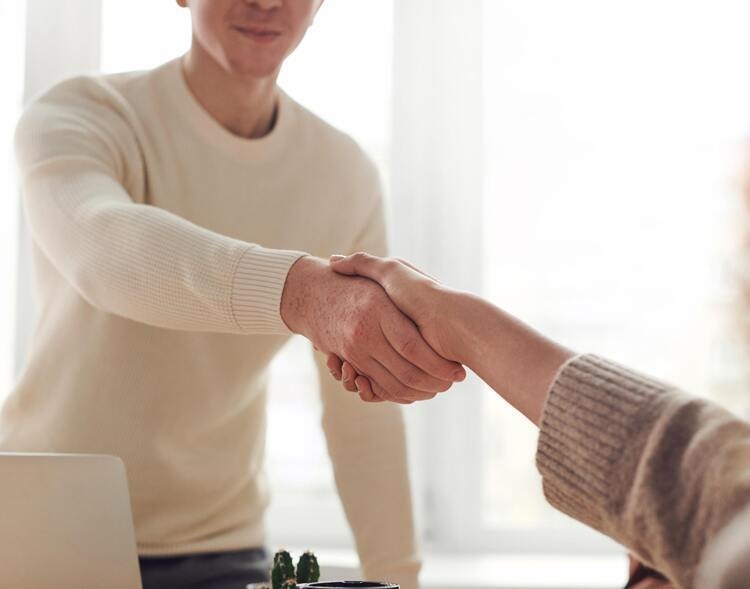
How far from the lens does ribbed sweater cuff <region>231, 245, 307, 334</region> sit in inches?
51.8

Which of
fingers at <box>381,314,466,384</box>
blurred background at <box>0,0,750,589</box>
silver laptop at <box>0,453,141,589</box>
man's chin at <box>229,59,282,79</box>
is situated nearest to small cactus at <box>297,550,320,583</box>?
silver laptop at <box>0,453,141,589</box>

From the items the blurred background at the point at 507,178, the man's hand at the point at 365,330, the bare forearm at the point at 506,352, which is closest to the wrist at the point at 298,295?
the man's hand at the point at 365,330

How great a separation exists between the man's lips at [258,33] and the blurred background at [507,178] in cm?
103

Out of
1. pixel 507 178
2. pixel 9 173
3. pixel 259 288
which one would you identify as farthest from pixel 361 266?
pixel 9 173

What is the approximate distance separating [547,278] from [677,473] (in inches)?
81.7

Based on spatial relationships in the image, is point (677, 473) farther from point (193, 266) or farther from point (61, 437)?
point (61, 437)

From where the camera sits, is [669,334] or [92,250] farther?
[669,334]

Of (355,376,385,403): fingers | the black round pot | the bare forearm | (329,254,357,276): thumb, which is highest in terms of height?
(329,254,357,276): thumb

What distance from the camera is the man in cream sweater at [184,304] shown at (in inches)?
59.0

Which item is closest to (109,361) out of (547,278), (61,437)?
(61,437)

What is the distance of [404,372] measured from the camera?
1325 millimetres

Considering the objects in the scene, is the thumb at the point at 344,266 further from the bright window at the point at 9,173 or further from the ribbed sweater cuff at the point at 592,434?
the bright window at the point at 9,173

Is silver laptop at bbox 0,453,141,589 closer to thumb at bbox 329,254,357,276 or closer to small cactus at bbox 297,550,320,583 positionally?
small cactus at bbox 297,550,320,583

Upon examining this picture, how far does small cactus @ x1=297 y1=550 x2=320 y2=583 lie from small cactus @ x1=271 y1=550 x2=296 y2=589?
0.07 feet
